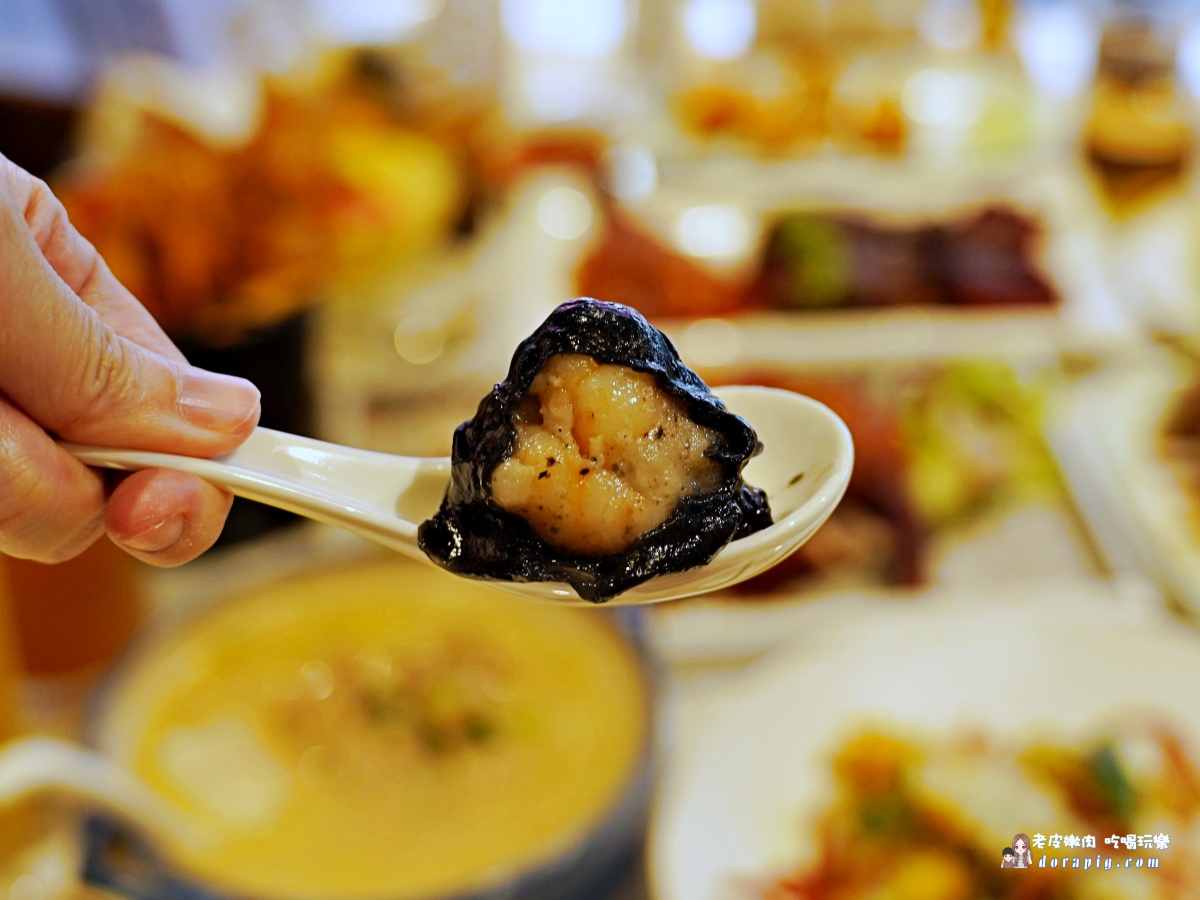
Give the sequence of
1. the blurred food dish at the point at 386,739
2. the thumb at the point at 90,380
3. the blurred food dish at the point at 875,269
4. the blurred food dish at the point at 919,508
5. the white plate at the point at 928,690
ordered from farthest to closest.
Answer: the blurred food dish at the point at 875,269, the blurred food dish at the point at 919,508, the white plate at the point at 928,690, the blurred food dish at the point at 386,739, the thumb at the point at 90,380

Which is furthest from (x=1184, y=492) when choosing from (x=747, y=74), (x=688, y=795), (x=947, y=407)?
(x=747, y=74)

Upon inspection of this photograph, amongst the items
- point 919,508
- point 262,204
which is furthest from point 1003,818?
point 262,204

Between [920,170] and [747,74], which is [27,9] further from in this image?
[920,170]

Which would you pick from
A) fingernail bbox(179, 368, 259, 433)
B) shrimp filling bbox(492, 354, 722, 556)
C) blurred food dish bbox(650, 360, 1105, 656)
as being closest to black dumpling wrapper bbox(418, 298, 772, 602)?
shrimp filling bbox(492, 354, 722, 556)

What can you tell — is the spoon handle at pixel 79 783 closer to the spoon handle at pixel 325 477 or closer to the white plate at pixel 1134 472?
the spoon handle at pixel 325 477

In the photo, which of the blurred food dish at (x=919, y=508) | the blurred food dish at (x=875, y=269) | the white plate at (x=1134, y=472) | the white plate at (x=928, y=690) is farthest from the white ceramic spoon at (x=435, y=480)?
the blurred food dish at (x=875, y=269)

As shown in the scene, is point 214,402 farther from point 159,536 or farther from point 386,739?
point 386,739
